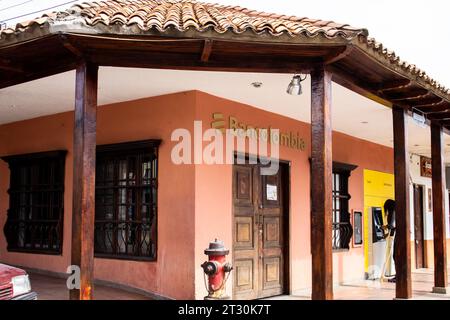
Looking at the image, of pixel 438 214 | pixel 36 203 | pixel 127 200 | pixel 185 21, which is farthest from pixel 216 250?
pixel 36 203

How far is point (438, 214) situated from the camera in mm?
10055

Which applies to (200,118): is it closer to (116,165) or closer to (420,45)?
(116,165)

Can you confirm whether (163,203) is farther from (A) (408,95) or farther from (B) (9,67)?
(A) (408,95)

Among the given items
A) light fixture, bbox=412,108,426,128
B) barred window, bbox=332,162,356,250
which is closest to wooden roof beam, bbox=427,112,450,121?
light fixture, bbox=412,108,426,128

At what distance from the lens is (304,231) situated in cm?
1087

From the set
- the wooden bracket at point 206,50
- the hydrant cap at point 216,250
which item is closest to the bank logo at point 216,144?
the hydrant cap at point 216,250

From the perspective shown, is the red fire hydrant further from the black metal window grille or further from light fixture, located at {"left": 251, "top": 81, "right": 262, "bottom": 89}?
the black metal window grille

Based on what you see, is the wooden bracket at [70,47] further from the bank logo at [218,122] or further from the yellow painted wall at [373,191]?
the yellow painted wall at [373,191]

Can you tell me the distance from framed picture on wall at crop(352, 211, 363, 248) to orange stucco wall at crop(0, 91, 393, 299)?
2.50m

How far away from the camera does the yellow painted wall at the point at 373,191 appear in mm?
13570

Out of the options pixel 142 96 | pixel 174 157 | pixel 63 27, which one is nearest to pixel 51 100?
pixel 142 96

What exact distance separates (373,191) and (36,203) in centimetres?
874

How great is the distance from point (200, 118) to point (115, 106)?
78.6 inches

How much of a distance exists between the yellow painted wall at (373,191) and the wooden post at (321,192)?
781 centimetres
